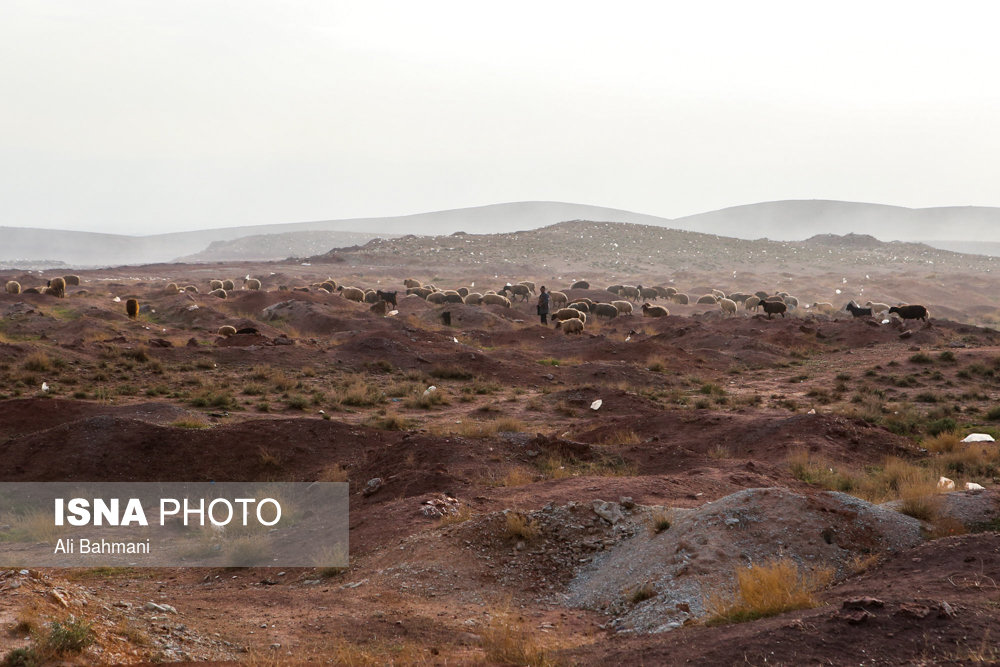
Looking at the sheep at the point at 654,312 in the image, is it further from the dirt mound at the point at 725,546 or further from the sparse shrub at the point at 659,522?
the sparse shrub at the point at 659,522

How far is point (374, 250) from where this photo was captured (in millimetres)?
81312

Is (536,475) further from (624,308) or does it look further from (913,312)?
(624,308)

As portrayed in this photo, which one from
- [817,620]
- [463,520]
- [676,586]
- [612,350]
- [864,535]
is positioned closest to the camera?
[817,620]

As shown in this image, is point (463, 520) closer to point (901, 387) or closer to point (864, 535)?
point (864, 535)

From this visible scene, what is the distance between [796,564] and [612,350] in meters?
17.6

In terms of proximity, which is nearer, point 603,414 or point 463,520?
point 463,520

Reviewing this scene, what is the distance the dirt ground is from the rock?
20mm

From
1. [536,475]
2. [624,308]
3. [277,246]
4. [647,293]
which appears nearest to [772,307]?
[624,308]

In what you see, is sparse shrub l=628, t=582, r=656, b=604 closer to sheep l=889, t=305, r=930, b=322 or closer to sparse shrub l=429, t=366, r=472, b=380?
sparse shrub l=429, t=366, r=472, b=380

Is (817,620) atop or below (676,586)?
atop

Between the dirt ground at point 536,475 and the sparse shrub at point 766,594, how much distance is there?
15 centimetres

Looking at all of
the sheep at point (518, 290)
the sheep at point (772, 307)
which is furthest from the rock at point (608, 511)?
the sheep at point (518, 290)

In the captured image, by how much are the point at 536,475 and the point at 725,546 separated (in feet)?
14.4

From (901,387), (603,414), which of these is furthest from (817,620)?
(901,387)
